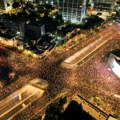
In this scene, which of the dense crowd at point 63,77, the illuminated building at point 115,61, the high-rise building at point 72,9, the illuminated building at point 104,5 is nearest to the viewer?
the dense crowd at point 63,77

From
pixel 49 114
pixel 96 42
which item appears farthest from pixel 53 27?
pixel 49 114

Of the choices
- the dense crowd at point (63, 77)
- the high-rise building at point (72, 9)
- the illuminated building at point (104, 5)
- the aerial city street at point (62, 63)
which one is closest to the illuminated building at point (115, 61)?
the aerial city street at point (62, 63)

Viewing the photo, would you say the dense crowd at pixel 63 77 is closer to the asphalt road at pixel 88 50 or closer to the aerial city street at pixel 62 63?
the aerial city street at pixel 62 63

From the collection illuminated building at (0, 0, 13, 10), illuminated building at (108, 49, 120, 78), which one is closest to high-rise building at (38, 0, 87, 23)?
illuminated building at (108, 49, 120, 78)

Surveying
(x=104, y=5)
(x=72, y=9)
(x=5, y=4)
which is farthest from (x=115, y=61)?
(x=5, y=4)

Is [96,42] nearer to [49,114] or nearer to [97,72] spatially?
[97,72]

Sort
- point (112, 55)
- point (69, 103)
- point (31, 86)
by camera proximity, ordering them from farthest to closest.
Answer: point (112, 55), point (31, 86), point (69, 103)

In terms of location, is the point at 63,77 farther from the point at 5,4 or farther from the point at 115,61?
the point at 5,4
